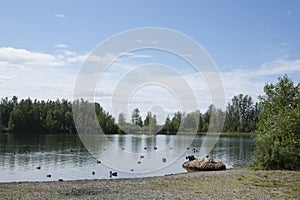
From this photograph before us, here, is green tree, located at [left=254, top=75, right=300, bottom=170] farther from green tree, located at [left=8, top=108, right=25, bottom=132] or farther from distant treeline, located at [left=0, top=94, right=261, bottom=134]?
green tree, located at [left=8, top=108, right=25, bottom=132]

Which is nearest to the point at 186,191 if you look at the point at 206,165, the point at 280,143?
the point at 280,143

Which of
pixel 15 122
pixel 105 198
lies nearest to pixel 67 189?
pixel 105 198

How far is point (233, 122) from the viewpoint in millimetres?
139125

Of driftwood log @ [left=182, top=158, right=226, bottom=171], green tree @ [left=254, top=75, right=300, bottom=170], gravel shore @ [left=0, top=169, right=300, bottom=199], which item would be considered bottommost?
driftwood log @ [left=182, top=158, right=226, bottom=171]

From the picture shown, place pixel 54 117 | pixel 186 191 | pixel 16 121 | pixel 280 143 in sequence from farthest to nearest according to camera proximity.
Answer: pixel 54 117 < pixel 16 121 < pixel 280 143 < pixel 186 191

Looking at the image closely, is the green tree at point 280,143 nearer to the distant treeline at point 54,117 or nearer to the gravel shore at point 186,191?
the gravel shore at point 186,191

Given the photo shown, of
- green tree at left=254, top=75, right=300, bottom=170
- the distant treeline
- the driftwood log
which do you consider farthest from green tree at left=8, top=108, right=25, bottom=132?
green tree at left=254, top=75, right=300, bottom=170

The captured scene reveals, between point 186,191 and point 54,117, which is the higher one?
point 54,117

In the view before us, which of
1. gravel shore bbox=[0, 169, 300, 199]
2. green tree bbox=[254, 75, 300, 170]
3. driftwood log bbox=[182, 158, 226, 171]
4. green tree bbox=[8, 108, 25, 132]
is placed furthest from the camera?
green tree bbox=[8, 108, 25, 132]

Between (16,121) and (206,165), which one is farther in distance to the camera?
(16,121)

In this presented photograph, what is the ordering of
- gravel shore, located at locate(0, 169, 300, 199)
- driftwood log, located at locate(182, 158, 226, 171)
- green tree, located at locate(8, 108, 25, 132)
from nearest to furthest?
gravel shore, located at locate(0, 169, 300, 199) → driftwood log, located at locate(182, 158, 226, 171) → green tree, located at locate(8, 108, 25, 132)

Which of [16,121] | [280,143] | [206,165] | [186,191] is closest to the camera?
[186,191]

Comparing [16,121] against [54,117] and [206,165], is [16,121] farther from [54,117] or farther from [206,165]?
[206,165]

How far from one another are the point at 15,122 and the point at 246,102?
83.4m
